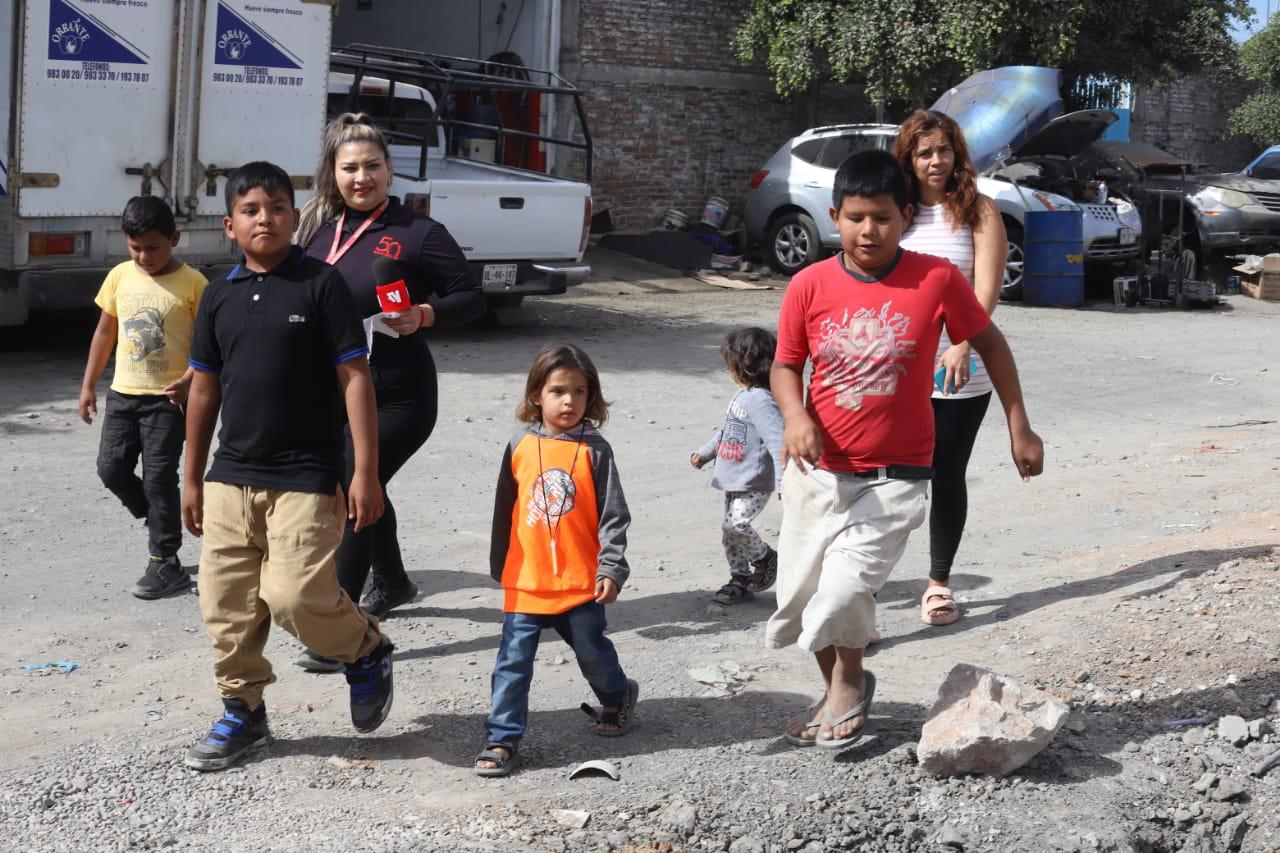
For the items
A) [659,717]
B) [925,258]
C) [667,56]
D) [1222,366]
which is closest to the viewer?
[925,258]

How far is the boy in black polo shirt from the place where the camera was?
12.8 ft

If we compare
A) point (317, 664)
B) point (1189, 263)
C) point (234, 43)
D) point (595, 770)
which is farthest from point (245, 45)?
point (1189, 263)

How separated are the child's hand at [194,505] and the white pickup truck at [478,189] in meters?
6.71

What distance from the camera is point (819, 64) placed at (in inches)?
823

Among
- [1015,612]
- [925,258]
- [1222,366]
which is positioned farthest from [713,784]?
[1222,366]

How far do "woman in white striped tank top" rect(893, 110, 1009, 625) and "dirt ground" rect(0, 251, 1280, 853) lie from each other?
74 centimetres

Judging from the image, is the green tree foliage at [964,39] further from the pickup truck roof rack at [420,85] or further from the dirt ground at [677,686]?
the dirt ground at [677,686]

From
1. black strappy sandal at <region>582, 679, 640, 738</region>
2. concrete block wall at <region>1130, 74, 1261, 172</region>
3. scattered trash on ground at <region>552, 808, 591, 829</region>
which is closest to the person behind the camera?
scattered trash on ground at <region>552, 808, 591, 829</region>

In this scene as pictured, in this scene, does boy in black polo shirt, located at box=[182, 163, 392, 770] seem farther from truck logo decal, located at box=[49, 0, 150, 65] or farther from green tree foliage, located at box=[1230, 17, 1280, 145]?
green tree foliage, located at box=[1230, 17, 1280, 145]

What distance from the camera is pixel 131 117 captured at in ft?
31.8

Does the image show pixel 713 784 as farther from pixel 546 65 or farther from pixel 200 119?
pixel 546 65

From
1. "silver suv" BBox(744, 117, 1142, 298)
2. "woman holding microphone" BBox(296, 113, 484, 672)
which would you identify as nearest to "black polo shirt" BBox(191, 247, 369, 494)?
"woman holding microphone" BBox(296, 113, 484, 672)

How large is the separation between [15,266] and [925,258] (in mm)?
7278

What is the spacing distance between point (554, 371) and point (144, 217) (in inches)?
87.6
